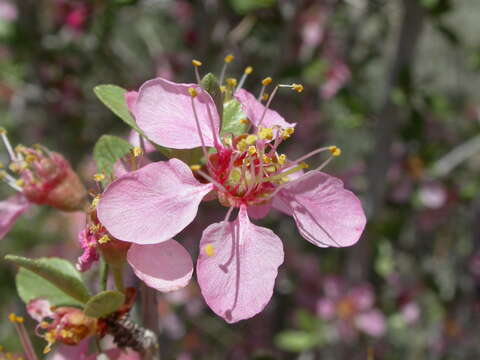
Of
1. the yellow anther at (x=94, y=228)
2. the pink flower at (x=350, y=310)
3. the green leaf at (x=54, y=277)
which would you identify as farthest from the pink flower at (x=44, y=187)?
the pink flower at (x=350, y=310)

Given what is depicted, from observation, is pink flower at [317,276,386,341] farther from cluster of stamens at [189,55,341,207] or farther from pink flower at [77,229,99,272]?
pink flower at [77,229,99,272]

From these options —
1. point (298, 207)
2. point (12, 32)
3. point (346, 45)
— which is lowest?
point (346, 45)

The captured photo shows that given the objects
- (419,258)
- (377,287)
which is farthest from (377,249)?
(419,258)

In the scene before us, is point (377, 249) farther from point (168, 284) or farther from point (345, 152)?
point (345, 152)

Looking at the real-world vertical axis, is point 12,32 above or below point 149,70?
above

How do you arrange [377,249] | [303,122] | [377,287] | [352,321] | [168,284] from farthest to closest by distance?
[303,122] < [377,287] < [352,321] < [377,249] < [168,284]

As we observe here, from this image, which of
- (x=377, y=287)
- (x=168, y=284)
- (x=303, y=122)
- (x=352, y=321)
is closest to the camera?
(x=168, y=284)
